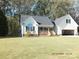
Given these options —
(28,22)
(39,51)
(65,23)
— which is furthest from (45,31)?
(39,51)

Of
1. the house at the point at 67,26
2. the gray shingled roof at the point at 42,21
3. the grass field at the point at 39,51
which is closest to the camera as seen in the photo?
the grass field at the point at 39,51

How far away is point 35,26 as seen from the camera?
190 ft

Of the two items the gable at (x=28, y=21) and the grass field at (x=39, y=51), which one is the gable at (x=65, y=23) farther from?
the grass field at (x=39, y=51)

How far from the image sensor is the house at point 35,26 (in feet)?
188

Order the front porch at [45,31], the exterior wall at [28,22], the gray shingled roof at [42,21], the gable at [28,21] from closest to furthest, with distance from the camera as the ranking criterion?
1. the exterior wall at [28,22]
2. the gable at [28,21]
3. the front porch at [45,31]
4. the gray shingled roof at [42,21]

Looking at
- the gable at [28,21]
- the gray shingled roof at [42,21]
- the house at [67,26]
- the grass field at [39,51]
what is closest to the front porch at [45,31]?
the gray shingled roof at [42,21]

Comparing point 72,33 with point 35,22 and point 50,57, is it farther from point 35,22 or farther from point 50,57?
point 50,57

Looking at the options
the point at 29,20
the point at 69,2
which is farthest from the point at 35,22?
the point at 69,2

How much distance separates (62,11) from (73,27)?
1302cm

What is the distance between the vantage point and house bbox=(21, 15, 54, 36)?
57.3 m

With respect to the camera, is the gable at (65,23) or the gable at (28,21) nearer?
the gable at (28,21)

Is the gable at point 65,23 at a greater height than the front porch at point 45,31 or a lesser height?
greater

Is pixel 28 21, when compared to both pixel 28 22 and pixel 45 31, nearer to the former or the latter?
pixel 28 22

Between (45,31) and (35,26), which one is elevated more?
(35,26)
